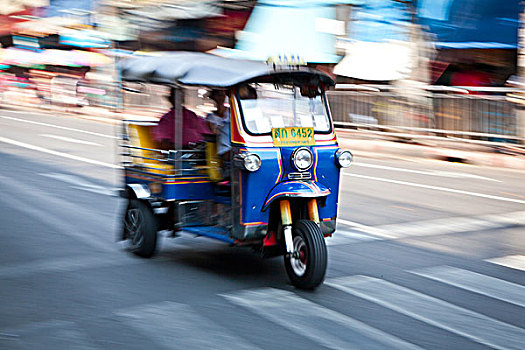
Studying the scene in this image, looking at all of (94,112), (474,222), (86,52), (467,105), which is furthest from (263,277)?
(86,52)

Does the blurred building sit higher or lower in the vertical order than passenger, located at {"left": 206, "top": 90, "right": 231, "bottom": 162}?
higher

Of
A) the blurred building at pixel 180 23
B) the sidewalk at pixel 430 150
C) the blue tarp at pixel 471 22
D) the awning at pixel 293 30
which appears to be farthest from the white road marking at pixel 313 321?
the blurred building at pixel 180 23

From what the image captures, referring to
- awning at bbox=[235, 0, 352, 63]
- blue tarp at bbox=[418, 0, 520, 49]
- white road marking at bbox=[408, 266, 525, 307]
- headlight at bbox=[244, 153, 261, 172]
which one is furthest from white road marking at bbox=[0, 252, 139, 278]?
awning at bbox=[235, 0, 352, 63]

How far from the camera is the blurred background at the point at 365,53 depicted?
1772 cm

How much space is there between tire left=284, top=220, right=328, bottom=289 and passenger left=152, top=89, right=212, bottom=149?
4.91 ft

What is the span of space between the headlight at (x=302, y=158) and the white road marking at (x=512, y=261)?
7.88 ft


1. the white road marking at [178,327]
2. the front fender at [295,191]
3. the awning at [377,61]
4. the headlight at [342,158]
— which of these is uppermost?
the awning at [377,61]

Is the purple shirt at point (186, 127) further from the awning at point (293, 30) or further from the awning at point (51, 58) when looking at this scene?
the awning at point (51, 58)

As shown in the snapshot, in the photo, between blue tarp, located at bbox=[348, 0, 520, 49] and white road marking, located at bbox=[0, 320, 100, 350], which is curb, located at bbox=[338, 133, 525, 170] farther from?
white road marking, located at bbox=[0, 320, 100, 350]

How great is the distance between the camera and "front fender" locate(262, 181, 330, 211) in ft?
21.4

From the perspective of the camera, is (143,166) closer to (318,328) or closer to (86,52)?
(318,328)

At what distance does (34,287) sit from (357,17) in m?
18.4

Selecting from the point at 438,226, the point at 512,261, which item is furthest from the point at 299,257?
the point at 438,226

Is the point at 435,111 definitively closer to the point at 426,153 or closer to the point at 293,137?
the point at 426,153
